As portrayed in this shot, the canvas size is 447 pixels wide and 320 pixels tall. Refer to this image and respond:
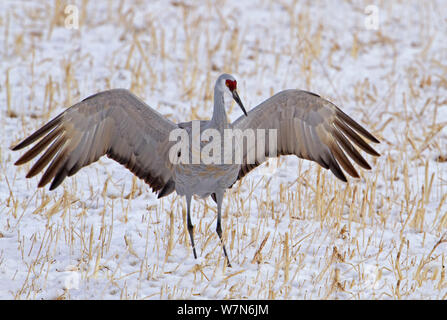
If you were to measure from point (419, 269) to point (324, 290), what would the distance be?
698 mm

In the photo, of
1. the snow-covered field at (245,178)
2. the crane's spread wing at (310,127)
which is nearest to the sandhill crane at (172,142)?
the crane's spread wing at (310,127)

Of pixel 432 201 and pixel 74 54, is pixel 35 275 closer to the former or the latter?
pixel 432 201

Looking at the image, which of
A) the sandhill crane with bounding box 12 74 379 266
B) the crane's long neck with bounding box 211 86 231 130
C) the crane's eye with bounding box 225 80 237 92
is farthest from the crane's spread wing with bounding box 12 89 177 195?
the crane's eye with bounding box 225 80 237 92

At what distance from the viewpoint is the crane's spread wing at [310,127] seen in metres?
5.57

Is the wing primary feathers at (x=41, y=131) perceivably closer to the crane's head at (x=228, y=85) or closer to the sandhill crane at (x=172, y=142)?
the sandhill crane at (x=172, y=142)

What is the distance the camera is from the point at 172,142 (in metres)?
5.66

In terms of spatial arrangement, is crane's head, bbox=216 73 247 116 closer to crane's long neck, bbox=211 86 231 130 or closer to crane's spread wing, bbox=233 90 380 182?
crane's long neck, bbox=211 86 231 130

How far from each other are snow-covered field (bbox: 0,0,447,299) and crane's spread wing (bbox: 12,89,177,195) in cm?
54

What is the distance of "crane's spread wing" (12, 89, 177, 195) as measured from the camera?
17.6 feet

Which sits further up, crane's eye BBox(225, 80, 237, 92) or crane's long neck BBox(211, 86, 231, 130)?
crane's eye BBox(225, 80, 237, 92)

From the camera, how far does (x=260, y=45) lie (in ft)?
34.0

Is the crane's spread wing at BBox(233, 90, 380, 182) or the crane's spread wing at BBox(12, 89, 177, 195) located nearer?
the crane's spread wing at BBox(12, 89, 177, 195)

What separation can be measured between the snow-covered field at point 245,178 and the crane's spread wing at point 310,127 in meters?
0.46
